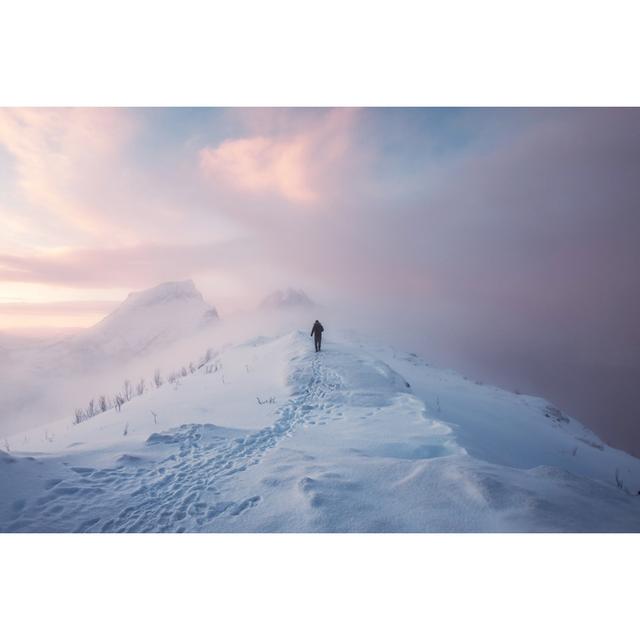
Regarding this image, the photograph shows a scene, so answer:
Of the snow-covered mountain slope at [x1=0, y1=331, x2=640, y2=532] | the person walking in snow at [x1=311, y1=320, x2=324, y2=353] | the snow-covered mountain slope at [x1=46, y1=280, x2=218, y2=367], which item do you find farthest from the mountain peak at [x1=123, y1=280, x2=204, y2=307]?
the snow-covered mountain slope at [x1=0, y1=331, x2=640, y2=532]

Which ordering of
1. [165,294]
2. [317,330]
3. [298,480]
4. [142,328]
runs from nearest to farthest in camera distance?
[298,480] < [317,330] < [165,294] < [142,328]

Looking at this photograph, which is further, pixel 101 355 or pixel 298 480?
pixel 101 355

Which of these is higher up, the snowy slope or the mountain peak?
the mountain peak

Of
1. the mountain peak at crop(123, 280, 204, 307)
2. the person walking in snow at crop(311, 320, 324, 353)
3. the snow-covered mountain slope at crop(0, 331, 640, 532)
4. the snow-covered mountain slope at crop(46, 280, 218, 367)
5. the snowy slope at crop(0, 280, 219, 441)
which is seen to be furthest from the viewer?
the snow-covered mountain slope at crop(46, 280, 218, 367)

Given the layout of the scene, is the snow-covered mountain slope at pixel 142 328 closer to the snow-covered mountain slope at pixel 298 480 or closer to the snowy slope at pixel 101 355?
the snowy slope at pixel 101 355

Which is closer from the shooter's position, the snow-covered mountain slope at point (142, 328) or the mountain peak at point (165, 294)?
the mountain peak at point (165, 294)

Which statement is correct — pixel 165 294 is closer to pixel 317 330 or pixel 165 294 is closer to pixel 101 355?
pixel 101 355

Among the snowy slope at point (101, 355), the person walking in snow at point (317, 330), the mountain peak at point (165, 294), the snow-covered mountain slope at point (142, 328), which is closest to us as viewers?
the person walking in snow at point (317, 330)

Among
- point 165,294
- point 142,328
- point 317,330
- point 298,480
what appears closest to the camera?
point 298,480

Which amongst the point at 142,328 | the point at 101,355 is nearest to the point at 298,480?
the point at 142,328

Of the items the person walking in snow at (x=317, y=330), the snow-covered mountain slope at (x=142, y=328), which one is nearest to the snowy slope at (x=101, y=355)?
the snow-covered mountain slope at (x=142, y=328)

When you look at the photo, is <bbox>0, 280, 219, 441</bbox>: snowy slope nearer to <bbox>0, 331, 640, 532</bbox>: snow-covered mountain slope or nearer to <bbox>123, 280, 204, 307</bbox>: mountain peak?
<bbox>123, 280, 204, 307</bbox>: mountain peak

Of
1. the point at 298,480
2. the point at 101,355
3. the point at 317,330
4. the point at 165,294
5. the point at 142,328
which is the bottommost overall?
the point at 101,355

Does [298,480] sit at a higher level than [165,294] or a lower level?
lower
